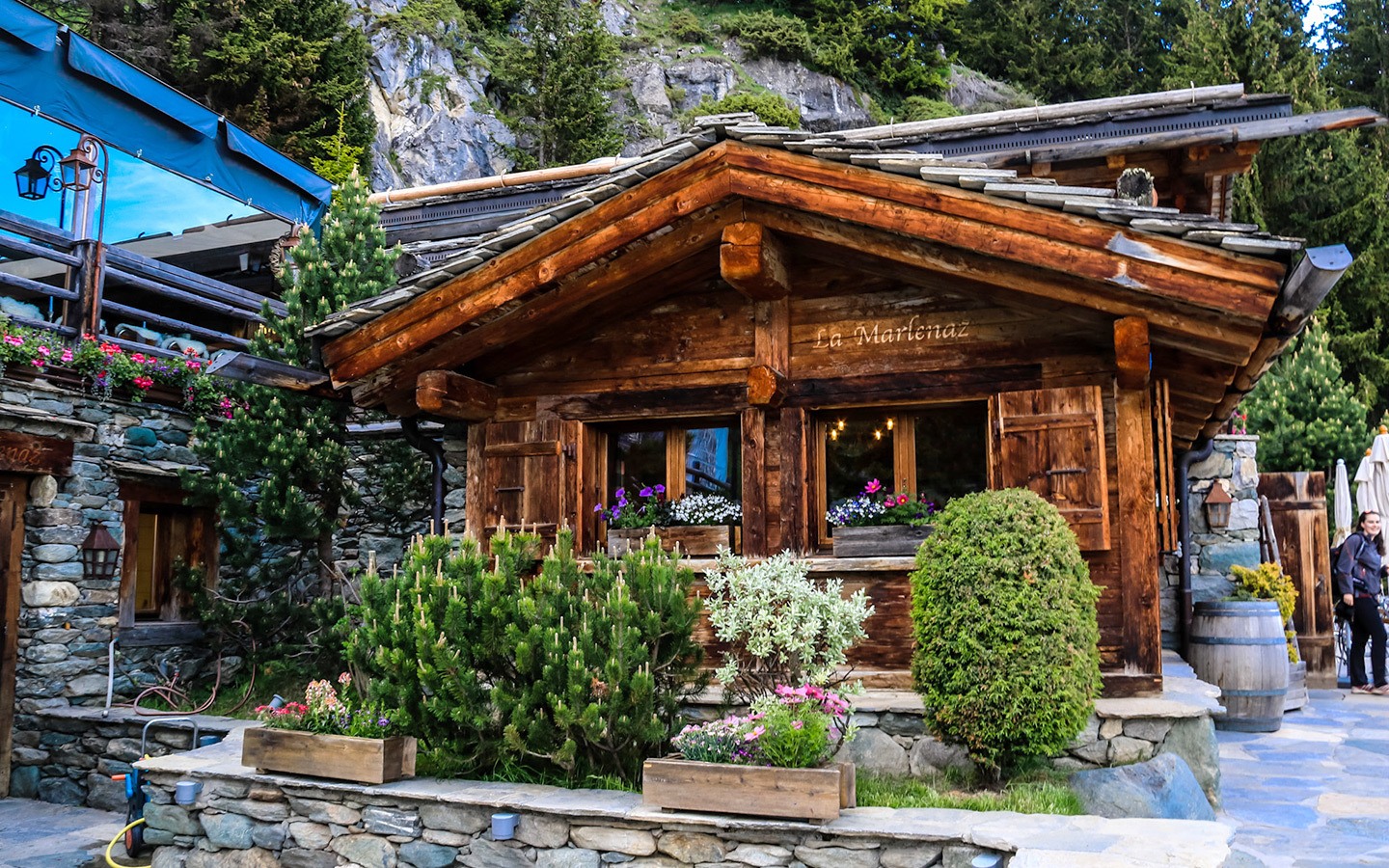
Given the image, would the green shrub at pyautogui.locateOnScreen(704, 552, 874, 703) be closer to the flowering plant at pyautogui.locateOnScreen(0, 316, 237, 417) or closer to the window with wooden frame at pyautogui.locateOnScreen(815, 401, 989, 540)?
the window with wooden frame at pyautogui.locateOnScreen(815, 401, 989, 540)

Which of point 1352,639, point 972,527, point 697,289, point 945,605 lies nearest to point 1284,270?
point 972,527

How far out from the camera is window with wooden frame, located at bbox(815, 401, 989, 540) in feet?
22.7

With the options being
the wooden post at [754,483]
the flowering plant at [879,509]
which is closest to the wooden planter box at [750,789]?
the flowering plant at [879,509]

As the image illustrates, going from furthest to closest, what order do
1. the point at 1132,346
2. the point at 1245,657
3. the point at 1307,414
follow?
1. the point at 1307,414
2. the point at 1245,657
3. the point at 1132,346

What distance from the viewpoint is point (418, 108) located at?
78.3ft

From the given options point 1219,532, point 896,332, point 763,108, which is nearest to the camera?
point 896,332

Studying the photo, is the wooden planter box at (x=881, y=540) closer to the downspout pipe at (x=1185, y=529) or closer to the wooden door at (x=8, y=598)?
the downspout pipe at (x=1185, y=529)

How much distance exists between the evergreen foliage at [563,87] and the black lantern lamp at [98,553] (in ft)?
48.5

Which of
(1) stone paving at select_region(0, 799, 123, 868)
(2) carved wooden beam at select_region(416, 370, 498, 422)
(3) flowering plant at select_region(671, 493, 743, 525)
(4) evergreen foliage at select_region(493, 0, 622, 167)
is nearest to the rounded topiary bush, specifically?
(3) flowering plant at select_region(671, 493, 743, 525)

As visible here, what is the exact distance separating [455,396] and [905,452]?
3.16 metres

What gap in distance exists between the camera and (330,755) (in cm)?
558

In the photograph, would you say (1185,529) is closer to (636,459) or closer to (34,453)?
(636,459)

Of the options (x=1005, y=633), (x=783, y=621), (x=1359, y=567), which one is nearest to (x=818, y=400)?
(x=783, y=621)

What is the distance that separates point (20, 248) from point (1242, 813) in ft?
33.1
